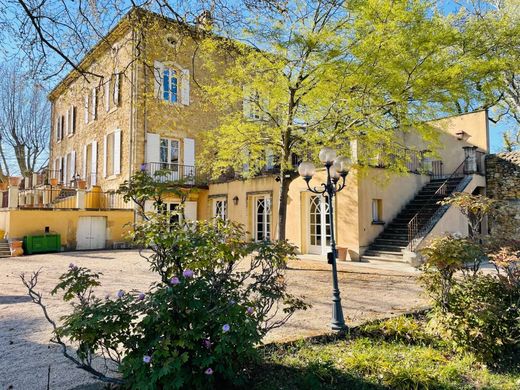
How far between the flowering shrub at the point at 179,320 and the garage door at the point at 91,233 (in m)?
14.2

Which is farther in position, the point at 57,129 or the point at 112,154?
the point at 57,129

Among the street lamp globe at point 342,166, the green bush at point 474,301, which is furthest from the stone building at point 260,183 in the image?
the green bush at point 474,301

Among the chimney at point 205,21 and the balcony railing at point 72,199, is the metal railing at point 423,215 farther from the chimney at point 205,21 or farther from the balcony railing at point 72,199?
the balcony railing at point 72,199

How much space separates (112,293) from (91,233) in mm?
10063

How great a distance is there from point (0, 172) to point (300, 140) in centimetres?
2373

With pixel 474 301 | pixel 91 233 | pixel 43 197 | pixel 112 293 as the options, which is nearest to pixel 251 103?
pixel 112 293

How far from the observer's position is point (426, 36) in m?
7.79

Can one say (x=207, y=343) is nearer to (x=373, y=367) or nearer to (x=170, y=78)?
(x=373, y=367)

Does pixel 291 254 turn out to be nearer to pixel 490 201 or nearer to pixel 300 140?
pixel 490 201

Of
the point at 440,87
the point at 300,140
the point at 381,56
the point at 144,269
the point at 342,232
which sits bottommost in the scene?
the point at 144,269

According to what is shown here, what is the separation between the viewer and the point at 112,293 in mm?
6887

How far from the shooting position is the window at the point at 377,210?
42.2ft

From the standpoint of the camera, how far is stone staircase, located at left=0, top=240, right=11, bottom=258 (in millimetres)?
13616

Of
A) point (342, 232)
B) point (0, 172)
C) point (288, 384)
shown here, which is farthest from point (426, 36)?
point (0, 172)
